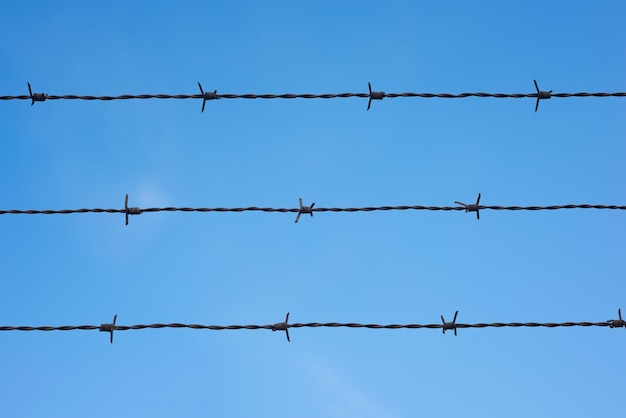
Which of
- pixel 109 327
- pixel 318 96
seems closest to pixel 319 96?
pixel 318 96

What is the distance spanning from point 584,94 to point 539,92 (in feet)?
0.97

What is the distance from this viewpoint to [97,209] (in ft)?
16.0

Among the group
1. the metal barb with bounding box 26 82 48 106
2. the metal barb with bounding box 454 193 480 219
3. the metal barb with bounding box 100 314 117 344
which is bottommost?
the metal barb with bounding box 100 314 117 344

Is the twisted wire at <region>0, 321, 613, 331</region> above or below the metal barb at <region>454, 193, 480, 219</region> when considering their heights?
below

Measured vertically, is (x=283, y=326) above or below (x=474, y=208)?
below

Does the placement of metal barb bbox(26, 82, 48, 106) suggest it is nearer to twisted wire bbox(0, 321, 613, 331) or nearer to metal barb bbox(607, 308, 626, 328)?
twisted wire bbox(0, 321, 613, 331)

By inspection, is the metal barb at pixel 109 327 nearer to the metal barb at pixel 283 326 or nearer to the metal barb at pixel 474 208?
the metal barb at pixel 283 326

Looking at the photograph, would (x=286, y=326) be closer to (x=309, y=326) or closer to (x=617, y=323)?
(x=309, y=326)

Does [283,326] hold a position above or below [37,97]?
below

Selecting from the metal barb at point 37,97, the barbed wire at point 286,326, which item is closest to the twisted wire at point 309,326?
the barbed wire at point 286,326

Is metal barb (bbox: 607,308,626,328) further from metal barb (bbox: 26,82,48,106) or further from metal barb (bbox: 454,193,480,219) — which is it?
metal barb (bbox: 26,82,48,106)

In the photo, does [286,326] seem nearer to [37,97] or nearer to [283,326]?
[283,326]

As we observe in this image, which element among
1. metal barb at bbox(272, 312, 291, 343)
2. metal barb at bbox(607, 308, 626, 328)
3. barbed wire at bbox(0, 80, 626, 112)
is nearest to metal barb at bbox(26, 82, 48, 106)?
barbed wire at bbox(0, 80, 626, 112)

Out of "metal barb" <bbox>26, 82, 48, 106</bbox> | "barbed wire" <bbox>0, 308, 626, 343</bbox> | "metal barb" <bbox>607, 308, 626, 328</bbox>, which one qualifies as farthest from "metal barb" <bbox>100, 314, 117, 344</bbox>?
"metal barb" <bbox>607, 308, 626, 328</bbox>
